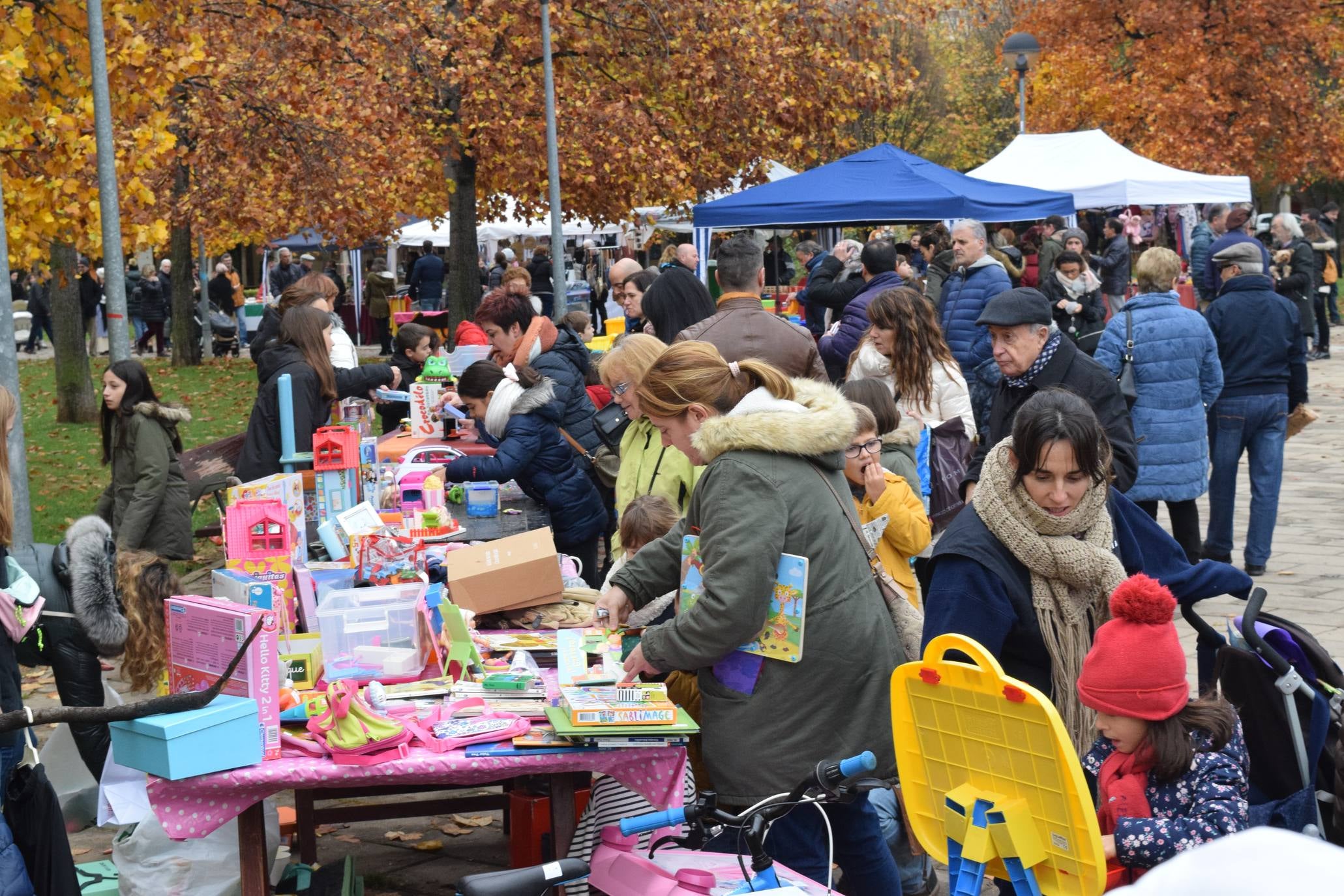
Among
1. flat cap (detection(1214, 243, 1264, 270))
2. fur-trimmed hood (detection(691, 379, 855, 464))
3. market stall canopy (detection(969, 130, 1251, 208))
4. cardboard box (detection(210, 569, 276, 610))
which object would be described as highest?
market stall canopy (detection(969, 130, 1251, 208))

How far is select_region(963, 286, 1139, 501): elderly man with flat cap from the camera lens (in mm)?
5215

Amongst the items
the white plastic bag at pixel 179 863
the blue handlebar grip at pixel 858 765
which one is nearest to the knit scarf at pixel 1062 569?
the blue handlebar grip at pixel 858 765

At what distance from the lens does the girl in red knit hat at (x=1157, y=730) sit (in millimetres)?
2967

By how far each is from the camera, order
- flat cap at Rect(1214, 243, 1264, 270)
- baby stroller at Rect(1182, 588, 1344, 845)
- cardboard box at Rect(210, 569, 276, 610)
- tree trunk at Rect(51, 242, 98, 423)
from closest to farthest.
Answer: baby stroller at Rect(1182, 588, 1344, 845) < cardboard box at Rect(210, 569, 276, 610) < flat cap at Rect(1214, 243, 1264, 270) < tree trunk at Rect(51, 242, 98, 423)

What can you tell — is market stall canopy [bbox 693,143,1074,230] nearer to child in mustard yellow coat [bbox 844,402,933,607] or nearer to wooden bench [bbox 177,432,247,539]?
wooden bench [bbox 177,432,247,539]

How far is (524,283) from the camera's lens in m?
14.0

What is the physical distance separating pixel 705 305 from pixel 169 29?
17.5ft

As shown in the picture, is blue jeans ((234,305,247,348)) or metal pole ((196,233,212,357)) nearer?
metal pole ((196,233,212,357))

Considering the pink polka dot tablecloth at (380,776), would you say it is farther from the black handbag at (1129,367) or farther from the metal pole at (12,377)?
the black handbag at (1129,367)

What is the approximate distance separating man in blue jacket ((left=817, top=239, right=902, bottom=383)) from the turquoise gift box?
6.05 m

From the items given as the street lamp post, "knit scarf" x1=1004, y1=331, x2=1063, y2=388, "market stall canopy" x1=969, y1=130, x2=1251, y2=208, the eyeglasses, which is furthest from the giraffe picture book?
the street lamp post

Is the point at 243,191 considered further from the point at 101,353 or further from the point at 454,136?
the point at 101,353

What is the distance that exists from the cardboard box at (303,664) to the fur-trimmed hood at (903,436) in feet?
7.47

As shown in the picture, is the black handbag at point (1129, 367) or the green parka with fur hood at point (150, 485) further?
the black handbag at point (1129, 367)
